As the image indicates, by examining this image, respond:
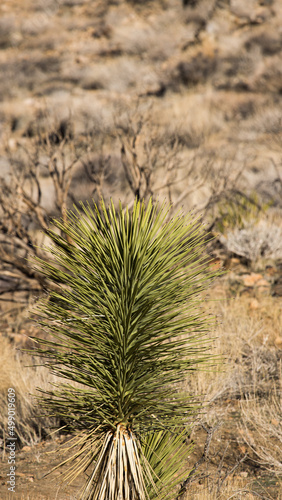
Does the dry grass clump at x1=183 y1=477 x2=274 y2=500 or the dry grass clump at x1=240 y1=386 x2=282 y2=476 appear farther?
the dry grass clump at x1=240 y1=386 x2=282 y2=476

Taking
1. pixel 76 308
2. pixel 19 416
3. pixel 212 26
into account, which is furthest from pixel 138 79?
pixel 76 308

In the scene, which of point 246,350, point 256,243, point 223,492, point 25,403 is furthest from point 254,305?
point 223,492

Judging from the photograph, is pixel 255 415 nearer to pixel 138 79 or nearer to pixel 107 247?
pixel 107 247

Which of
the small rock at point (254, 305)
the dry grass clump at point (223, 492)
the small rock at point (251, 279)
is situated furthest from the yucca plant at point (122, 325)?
the small rock at point (251, 279)

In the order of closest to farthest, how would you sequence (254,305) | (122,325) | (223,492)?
1. (122,325)
2. (223,492)
3. (254,305)

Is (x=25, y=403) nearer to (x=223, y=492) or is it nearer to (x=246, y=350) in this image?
(x=223, y=492)

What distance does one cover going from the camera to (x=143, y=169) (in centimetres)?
700

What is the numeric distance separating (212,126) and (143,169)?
6842 mm

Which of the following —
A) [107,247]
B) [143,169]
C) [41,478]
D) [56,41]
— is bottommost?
[41,478]

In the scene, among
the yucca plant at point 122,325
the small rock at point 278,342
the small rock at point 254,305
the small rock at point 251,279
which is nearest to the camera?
the yucca plant at point 122,325

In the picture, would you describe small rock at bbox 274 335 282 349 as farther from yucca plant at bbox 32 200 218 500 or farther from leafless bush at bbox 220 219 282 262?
yucca plant at bbox 32 200 218 500

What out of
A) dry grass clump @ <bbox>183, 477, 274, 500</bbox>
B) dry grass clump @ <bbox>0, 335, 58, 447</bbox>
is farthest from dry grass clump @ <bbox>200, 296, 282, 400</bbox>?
dry grass clump @ <bbox>0, 335, 58, 447</bbox>

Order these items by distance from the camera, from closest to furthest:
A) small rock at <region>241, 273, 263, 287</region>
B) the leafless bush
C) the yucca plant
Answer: the yucca plant
small rock at <region>241, 273, 263, 287</region>
the leafless bush

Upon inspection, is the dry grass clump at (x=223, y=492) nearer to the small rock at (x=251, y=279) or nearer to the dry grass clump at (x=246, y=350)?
the dry grass clump at (x=246, y=350)
